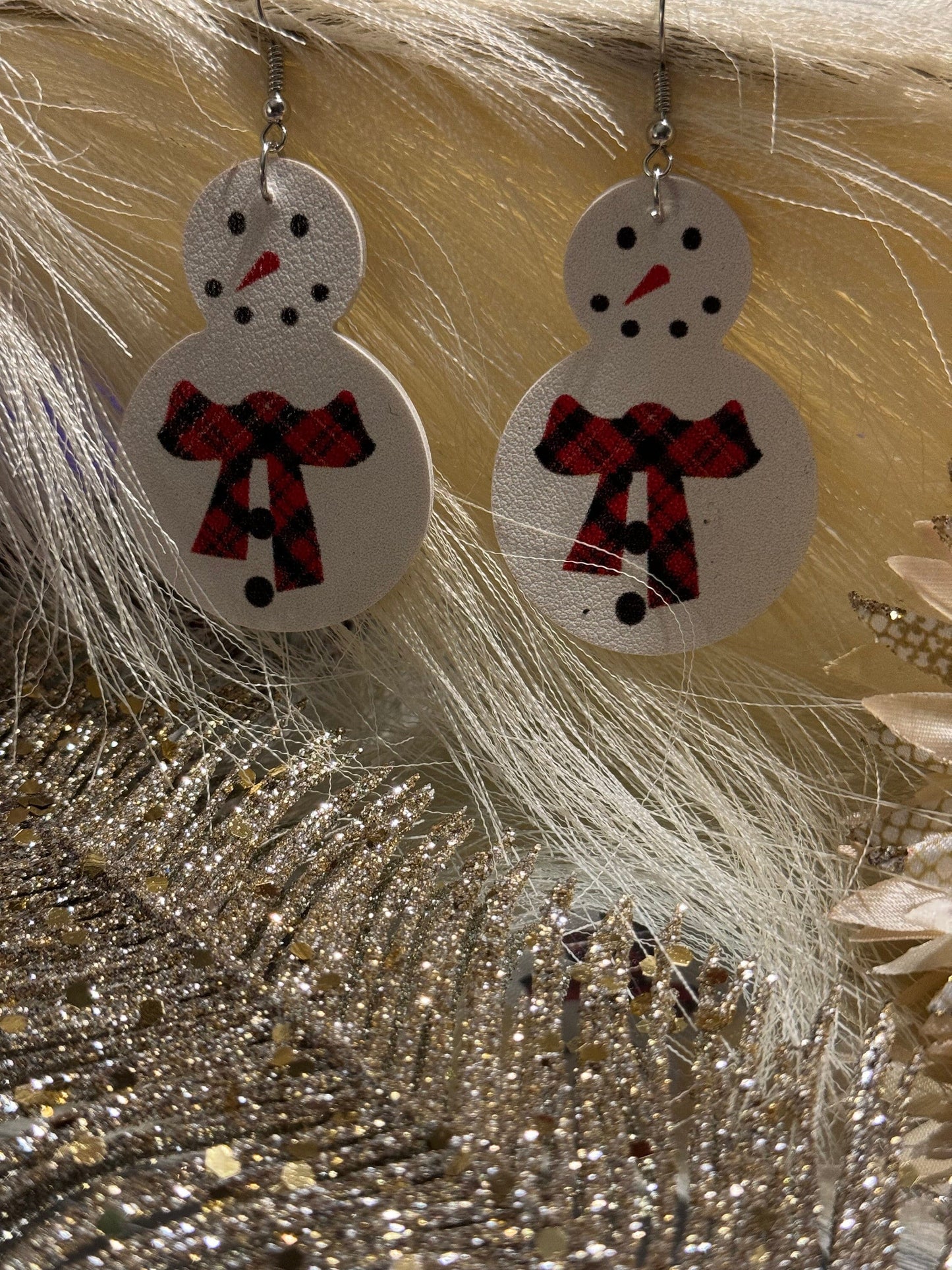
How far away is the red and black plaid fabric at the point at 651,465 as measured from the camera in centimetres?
50

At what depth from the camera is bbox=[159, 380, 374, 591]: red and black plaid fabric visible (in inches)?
20.3

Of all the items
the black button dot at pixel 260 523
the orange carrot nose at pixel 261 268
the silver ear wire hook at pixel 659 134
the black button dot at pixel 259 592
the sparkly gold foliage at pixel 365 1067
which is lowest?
the sparkly gold foliage at pixel 365 1067

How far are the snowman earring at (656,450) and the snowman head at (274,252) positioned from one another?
0.10 m

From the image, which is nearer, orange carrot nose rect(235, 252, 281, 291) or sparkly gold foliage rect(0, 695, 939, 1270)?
sparkly gold foliage rect(0, 695, 939, 1270)

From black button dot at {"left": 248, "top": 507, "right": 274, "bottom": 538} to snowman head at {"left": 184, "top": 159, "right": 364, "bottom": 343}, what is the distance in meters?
0.08

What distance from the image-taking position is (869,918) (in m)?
0.44

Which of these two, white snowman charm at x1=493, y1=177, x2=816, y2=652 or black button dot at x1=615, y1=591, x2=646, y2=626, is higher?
white snowman charm at x1=493, y1=177, x2=816, y2=652

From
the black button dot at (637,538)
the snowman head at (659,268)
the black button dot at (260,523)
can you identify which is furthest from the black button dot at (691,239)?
the black button dot at (260,523)

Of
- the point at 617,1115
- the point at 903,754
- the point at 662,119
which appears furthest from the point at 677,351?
the point at 617,1115

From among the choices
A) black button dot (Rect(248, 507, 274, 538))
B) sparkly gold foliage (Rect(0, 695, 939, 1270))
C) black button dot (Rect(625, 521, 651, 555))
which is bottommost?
sparkly gold foliage (Rect(0, 695, 939, 1270))

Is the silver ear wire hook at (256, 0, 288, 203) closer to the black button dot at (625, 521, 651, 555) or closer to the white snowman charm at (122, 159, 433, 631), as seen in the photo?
the white snowman charm at (122, 159, 433, 631)

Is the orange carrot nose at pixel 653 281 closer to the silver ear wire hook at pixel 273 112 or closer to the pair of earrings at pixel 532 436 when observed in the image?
the pair of earrings at pixel 532 436

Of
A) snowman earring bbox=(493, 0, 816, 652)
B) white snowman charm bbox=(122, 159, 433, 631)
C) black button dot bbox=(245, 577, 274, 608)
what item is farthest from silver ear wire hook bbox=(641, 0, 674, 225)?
black button dot bbox=(245, 577, 274, 608)

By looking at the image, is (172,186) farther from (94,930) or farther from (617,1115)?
(617,1115)
